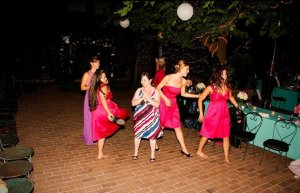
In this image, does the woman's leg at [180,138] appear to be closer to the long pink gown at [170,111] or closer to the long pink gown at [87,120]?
the long pink gown at [170,111]

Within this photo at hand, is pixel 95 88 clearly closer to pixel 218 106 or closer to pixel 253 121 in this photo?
pixel 218 106

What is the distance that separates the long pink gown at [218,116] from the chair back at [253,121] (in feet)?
3.88

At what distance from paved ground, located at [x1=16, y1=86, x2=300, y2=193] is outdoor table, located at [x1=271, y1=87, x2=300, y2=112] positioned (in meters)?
5.23

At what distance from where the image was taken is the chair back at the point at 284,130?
5660 millimetres

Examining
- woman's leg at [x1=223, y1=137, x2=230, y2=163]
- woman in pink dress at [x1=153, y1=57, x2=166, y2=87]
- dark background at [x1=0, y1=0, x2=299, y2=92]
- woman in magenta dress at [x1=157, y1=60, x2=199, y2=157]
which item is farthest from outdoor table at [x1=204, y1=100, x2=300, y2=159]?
dark background at [x1=0, y1=0, x2=299, y2=92]

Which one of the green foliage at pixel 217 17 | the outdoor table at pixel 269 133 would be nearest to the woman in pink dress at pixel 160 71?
the green foliage at pixel 217 17

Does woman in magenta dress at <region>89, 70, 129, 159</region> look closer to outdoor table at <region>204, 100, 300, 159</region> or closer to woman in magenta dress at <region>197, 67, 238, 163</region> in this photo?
woman in magenta dress at <region>197, 67, 238, 163</region>

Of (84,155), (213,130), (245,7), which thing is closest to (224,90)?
(213,130)

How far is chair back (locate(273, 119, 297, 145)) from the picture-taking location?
5660 millimetres

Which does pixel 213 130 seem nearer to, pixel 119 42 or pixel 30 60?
pixel 119 42

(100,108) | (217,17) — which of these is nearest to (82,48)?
(100,108)

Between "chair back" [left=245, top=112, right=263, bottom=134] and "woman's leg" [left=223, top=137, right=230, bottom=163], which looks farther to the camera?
"chair back" [left=245, top=112, right=263, bottom=134]

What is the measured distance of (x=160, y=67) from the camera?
8.49 meters

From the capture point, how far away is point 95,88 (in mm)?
5027
